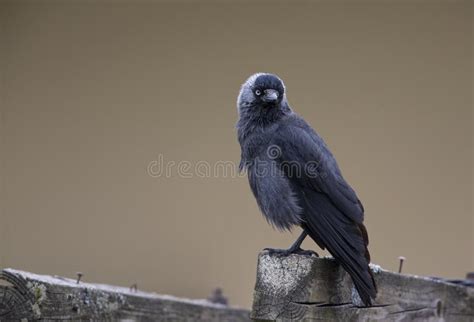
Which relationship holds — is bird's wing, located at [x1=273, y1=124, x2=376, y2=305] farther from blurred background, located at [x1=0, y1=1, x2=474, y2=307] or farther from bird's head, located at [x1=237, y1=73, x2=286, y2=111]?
blurred background, located at [x1=0, y1=1, x2=474, y2=307]

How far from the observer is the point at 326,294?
2.44m

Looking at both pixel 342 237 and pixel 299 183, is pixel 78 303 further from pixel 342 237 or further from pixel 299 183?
pixel 299 183

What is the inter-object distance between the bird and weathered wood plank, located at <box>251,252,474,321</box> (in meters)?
0.09

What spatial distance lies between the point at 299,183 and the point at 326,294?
974mm

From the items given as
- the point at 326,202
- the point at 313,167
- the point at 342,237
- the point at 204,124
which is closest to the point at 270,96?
the point at 313,167

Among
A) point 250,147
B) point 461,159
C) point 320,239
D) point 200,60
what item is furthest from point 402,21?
point 320,239

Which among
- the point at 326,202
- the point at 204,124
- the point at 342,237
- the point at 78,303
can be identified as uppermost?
the point at 204,124

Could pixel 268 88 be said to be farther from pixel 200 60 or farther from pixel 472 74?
pixel 472 74

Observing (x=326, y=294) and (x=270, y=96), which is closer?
(x=326, y=294)

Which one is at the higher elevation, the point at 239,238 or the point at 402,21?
the point at 402,21

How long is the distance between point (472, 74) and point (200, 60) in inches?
84.3

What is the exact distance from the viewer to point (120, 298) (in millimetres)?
2859

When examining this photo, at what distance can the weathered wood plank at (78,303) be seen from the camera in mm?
2395

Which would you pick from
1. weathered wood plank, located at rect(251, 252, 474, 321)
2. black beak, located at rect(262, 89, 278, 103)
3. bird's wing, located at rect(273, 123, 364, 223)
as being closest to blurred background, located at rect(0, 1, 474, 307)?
black beak, located at rect(262, 89, 278, 103)
